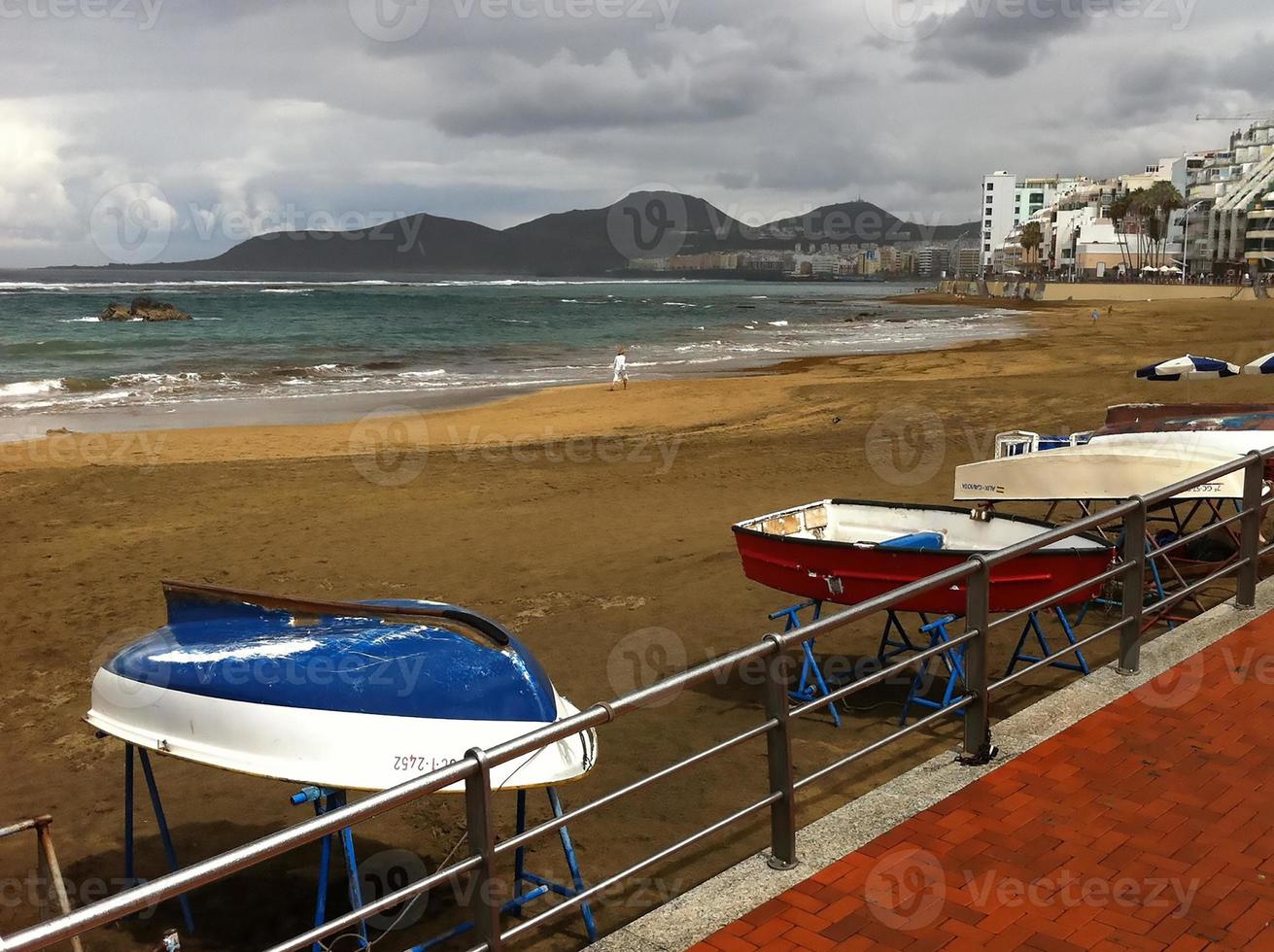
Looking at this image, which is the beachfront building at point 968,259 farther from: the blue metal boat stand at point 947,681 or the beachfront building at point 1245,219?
the blue metal boat stand at point 947,681

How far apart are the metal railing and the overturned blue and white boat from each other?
58 centimetres

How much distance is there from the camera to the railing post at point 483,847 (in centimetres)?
328

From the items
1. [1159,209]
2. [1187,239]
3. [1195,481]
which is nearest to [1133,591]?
[1195,481]

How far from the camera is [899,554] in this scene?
725cm

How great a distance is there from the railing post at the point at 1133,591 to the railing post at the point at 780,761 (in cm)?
271

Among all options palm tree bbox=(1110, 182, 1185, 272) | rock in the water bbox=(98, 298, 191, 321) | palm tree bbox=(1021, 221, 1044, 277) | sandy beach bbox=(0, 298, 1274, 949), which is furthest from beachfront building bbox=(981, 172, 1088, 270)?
sandy beach bbox=(0, 298, 1274, 949)

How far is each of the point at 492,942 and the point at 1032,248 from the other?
136 metres

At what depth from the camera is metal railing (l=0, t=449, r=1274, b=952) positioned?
2662 millimetres

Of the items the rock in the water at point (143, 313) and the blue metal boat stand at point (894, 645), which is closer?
the blue metal boat stand at point (894, 645)

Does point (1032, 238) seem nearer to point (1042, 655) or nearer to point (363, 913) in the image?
point (1042, 655)

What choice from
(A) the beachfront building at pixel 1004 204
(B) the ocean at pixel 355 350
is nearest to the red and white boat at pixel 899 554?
(B) the ocean at pixel 355 350

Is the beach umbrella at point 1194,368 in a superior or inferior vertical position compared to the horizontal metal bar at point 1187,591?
superior

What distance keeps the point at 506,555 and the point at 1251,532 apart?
7.55 m

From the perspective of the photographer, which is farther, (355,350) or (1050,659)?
(355,350)
